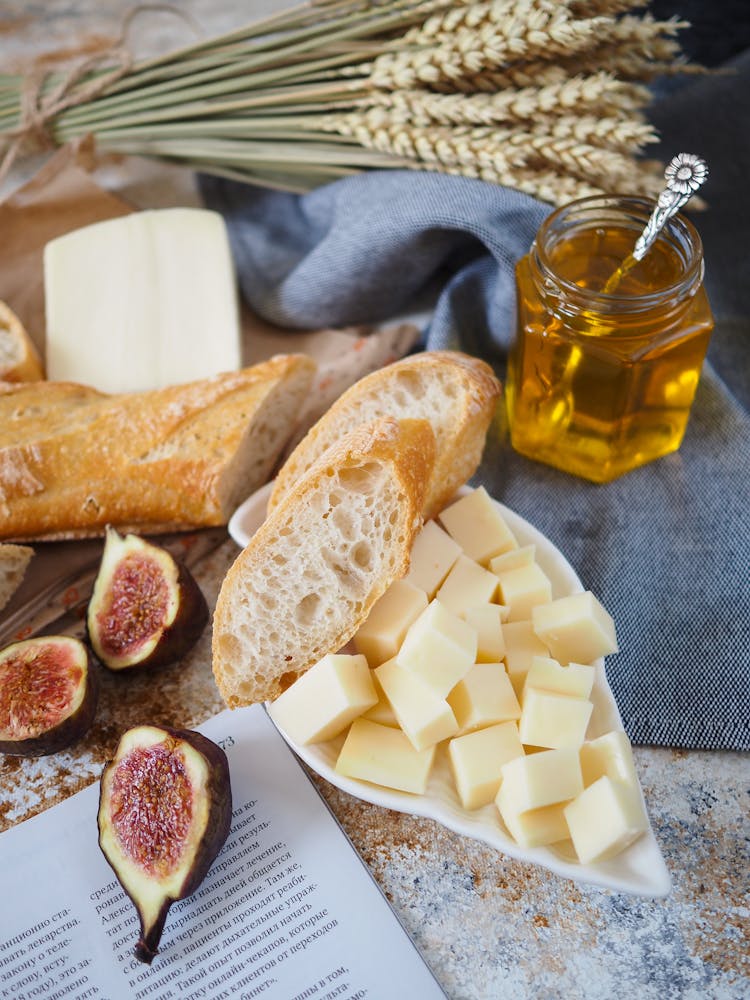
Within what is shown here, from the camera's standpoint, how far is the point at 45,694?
151 cm

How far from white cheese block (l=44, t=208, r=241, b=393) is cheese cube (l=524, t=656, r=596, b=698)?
39.1 inches

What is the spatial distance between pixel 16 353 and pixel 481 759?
141 centimetres

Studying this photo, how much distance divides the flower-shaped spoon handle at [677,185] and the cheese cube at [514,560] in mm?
617

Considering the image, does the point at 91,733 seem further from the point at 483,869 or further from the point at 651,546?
the point at 651,546

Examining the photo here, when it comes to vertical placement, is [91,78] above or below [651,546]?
above

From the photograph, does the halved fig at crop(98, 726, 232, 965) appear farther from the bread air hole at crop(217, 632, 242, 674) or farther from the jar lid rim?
the jar lid rim

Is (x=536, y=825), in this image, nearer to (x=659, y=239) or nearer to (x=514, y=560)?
(x=514, y=560)

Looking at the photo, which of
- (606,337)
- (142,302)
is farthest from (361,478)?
(142,302)

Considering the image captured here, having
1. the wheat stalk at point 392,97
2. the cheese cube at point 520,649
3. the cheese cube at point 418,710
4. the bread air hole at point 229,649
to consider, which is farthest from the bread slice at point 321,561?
the wheat stalk at point 392,97

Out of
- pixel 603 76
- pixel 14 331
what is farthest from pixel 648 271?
pixel 14 331

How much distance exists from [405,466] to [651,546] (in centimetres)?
63

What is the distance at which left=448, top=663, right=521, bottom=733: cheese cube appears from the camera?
1.36 metres

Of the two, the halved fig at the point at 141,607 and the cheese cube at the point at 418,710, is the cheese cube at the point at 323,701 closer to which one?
the cheese cube at the point at 418,710

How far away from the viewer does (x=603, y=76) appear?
178 centimetres
